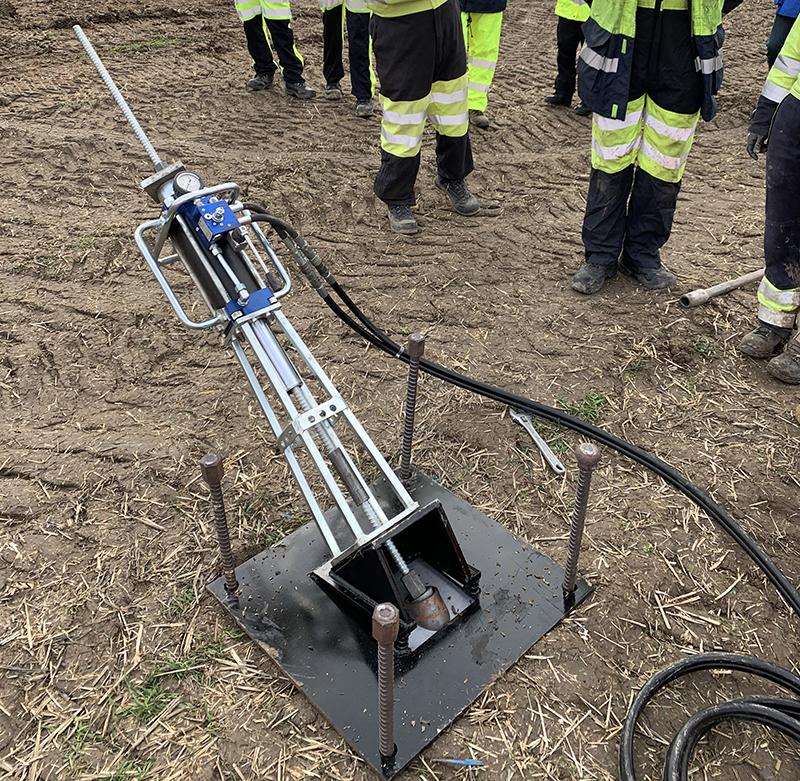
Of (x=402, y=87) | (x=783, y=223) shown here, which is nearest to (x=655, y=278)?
(x=783, y=223)

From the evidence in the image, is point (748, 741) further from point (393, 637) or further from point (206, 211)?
point (206, 211)

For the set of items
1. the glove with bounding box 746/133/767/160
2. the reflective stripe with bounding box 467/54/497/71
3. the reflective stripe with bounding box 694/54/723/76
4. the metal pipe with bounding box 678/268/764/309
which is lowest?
the metal pipe with bounding box 678/268/764/309

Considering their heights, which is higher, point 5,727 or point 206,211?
point 206,211

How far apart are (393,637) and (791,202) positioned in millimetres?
2922

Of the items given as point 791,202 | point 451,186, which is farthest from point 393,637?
point 451,186

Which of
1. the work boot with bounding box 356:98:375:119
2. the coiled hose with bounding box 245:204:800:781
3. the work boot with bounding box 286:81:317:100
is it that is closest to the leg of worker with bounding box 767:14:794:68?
the work boot with bounding box 356:98:375:119

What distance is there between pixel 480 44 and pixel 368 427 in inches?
167

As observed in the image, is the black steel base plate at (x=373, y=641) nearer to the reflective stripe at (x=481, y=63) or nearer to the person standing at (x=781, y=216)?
the person standing at (x=781, y=216)

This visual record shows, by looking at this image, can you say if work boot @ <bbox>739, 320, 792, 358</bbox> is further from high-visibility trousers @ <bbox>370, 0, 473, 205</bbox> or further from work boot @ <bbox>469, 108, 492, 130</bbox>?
work boot @ <bbox>469, 108, 492, 130</bbox>

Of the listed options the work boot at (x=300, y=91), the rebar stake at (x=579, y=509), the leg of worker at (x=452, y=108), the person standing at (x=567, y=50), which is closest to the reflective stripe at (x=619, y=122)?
the leg of worker at (x=452, y=108)

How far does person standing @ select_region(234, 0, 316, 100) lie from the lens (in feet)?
20.9

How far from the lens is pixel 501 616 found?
7.77 ft

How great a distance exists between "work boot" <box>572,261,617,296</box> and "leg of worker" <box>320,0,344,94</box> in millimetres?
3782

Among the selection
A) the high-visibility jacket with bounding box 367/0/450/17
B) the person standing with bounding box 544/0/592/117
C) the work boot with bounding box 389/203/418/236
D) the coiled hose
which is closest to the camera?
the coiled hose
